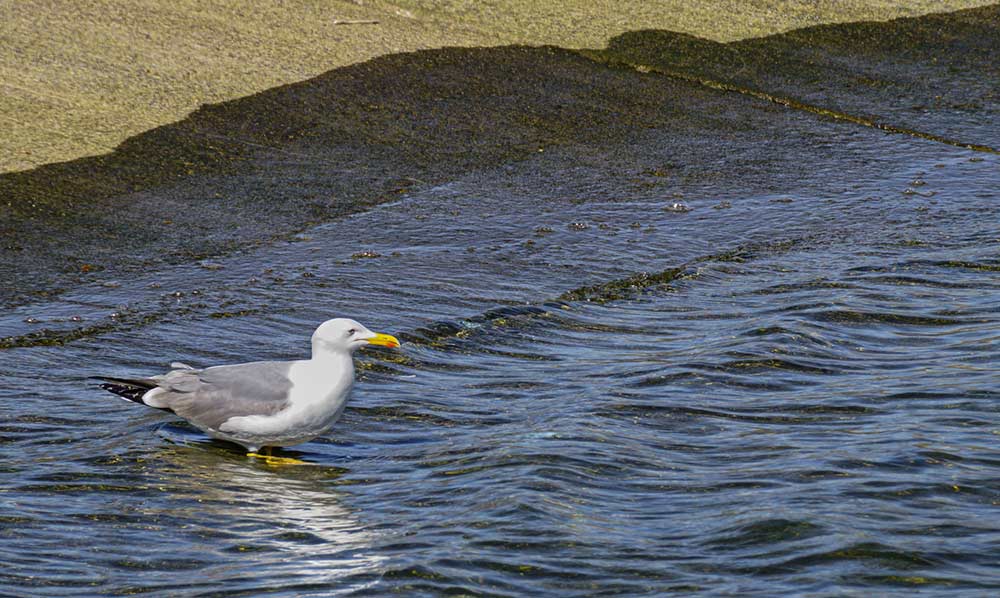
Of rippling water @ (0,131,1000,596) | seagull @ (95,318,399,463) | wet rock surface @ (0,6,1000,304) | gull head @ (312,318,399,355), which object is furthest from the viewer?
Answer: wet rock surface @ (0,6,1000,304)

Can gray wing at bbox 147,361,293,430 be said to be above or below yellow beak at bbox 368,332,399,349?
below

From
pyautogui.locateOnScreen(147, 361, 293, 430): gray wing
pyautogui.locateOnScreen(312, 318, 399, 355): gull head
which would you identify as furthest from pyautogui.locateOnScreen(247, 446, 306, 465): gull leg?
pyautogui.locateOnScreen(312, 318, 399, 355): gull head

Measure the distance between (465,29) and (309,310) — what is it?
4752mm

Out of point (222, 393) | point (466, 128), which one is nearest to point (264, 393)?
point (222, 393)

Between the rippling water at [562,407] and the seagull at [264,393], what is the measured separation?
0.18 m

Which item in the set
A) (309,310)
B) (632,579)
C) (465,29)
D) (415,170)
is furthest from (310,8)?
(632,579)

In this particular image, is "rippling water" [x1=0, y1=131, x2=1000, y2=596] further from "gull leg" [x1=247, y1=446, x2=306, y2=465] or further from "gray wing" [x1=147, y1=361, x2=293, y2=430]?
"gray wing" [x1=147, y1=361, x2=293, y2=430]

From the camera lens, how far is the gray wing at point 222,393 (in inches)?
254

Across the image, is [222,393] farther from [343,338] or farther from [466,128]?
Answer: [466,128]

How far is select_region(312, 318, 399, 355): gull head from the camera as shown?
6.57 metres

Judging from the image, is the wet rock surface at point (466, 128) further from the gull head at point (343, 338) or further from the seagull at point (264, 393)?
the gull head at point (343, 338)

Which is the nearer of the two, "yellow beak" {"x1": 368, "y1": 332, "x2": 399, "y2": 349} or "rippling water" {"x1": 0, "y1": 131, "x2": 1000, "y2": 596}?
"rippling water" {"x1": 0, "y1": 131, "x2": 1000, "y2": 596}

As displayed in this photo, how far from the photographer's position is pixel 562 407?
6.84 m

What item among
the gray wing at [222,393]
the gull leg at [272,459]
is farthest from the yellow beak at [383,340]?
the gull leg at [272,459]
